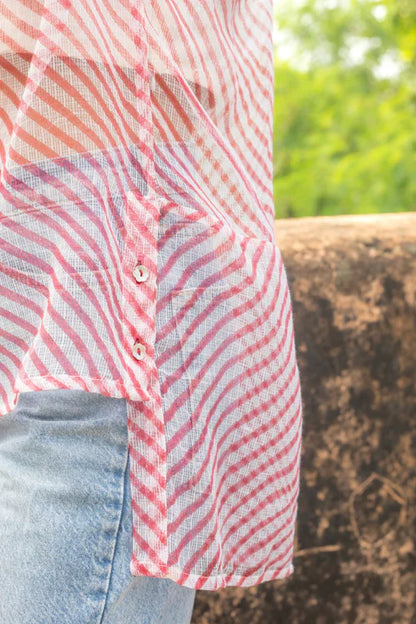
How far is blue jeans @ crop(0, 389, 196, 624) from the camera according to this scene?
2.49ft

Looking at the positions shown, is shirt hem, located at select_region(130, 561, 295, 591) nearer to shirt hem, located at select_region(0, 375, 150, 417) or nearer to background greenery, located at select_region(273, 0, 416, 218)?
shirt hem, located at select_region(0, 375, 150, 417)

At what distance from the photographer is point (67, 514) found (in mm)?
764

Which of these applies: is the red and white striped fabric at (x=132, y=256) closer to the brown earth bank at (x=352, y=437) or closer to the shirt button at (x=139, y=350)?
the shirt button at (x=139, y=350)

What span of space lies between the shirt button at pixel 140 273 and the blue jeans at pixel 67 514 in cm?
13

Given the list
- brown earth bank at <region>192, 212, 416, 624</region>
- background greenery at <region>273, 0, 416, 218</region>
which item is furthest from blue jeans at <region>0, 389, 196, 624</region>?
background greenery at <region>273, 0, 416, 218</region>

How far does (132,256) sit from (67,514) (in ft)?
0.92

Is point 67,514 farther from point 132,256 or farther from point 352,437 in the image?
point 352,437

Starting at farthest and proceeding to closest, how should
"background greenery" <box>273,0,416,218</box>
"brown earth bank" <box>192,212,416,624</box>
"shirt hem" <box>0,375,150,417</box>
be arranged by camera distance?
"background greenery" <box>273,0,416,218</box> → "brown earth bank" <box>192,212,416,624</box> → "shirt hem" <box>0,375,150,417</box>

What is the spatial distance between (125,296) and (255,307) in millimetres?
179

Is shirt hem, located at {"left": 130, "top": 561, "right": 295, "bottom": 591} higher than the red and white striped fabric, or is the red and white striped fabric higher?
the red and white striped fabric

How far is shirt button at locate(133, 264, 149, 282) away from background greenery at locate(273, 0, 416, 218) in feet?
21.1

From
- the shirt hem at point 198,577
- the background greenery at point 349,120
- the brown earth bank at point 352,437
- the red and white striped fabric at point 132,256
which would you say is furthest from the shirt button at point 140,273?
the background greenery at point 349,120

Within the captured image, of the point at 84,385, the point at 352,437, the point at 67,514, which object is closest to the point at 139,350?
the point at 84,385

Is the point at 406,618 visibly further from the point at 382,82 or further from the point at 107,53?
the point at 382,82
